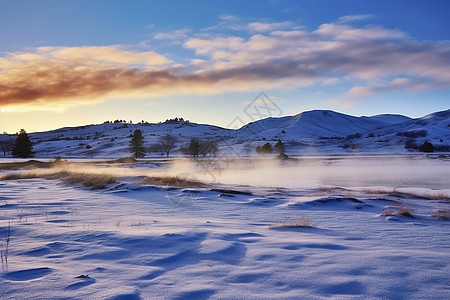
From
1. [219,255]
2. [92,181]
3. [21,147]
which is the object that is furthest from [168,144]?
[219,255]

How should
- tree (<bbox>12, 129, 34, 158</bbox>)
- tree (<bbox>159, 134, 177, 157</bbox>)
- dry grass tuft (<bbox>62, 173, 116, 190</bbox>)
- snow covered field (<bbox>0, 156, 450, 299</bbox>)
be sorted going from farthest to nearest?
tree (<bbox>159, 134, 177, 157</bbox>) < tree (<bbox>12, 129, 34, 158</bbox>) < dry grass tuft (<bbox>62, 173, 116, 190</bbox>) < snow covered field (<bbox>0, 156, 450, 299</bbox>)

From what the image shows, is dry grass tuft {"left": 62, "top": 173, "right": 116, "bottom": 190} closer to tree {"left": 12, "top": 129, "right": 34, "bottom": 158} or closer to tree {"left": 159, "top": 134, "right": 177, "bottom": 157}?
tree {"left": 12, "top": 129, "right": 34, "bottom": 158}

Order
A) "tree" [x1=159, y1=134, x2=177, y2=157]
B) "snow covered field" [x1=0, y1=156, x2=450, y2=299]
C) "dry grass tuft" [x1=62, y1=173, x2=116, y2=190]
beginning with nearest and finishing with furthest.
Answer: "snow covered field" [x1=0, y1=156, x2=450, y2=299]
"dry grass tuft" [x1=62, y1=173, x2=116, y2=190]
"tree" [x1=159, y1=134, x2=177, y2=157]

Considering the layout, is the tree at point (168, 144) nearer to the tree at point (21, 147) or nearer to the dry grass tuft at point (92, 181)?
the tree at point (21, 147)

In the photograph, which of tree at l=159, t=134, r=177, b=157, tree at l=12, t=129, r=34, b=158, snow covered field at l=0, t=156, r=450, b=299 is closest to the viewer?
snow covered field at l=0, t=156, r=450, b=299

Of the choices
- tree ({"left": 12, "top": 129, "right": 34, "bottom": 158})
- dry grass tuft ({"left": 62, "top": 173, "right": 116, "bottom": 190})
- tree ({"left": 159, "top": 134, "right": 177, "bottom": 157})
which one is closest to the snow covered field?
dry grass tuft ({"left": 62, "top": 173, "right": 116, "bottom": 190})

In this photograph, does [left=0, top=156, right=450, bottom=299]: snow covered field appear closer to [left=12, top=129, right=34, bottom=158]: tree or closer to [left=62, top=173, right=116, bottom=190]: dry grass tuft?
[left=62, top=173, right=116, bottom=190]: dry grass tuft

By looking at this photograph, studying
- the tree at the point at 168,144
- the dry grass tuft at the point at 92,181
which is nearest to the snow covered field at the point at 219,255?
the dry grass tuft at the point at 92,181

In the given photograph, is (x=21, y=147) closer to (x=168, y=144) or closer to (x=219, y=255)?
(x=168, y=144)

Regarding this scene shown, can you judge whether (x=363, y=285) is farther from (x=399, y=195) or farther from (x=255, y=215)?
(x=399, y=195)

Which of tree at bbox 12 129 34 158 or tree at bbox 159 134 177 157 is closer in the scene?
tree at bbox 12 129 34 158

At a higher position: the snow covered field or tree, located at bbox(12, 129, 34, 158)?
tree, located at bbox(12, 129, 34, 158)

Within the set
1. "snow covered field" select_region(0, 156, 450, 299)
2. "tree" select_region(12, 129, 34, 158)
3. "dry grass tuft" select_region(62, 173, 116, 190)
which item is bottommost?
"snow covered field" select_region(0, 156, 450, 299)

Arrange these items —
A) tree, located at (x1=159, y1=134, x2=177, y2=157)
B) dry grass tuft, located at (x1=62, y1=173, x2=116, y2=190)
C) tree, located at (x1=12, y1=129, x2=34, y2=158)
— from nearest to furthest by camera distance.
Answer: dry grass tuft, located at (x1=62, y1=173, x2=116, y2=190), tree, located at (x1=12, y1=129, x2=34, y2=158), tree, located at (x1=159, y1=134, x2=177, y2=157)
